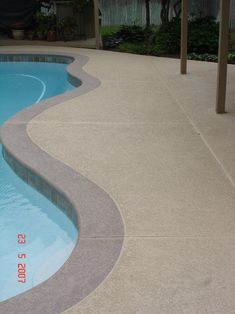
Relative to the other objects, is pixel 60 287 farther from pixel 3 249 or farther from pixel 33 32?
pixel 33 32

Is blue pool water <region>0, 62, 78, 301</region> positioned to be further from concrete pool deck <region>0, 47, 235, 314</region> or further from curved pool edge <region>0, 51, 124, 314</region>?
concrete pool deck <region>0, 47, 235, 314</region>

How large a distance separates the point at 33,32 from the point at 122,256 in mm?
12600

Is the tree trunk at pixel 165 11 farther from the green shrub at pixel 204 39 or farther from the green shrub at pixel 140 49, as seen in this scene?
the green shrub at pixel 204 39

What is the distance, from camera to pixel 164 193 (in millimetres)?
3410

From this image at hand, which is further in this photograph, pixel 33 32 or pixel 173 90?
pixel 33 32

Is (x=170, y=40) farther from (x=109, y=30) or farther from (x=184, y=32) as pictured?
(x=109, y=30)

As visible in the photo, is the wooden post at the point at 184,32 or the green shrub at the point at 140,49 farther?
the green shrub at the point at 140,49

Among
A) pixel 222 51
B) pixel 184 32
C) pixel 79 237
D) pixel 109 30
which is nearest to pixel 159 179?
pixel 79 237

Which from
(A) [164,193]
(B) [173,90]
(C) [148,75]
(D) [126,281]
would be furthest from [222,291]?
(C) [148,75]

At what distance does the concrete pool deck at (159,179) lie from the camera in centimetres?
231
